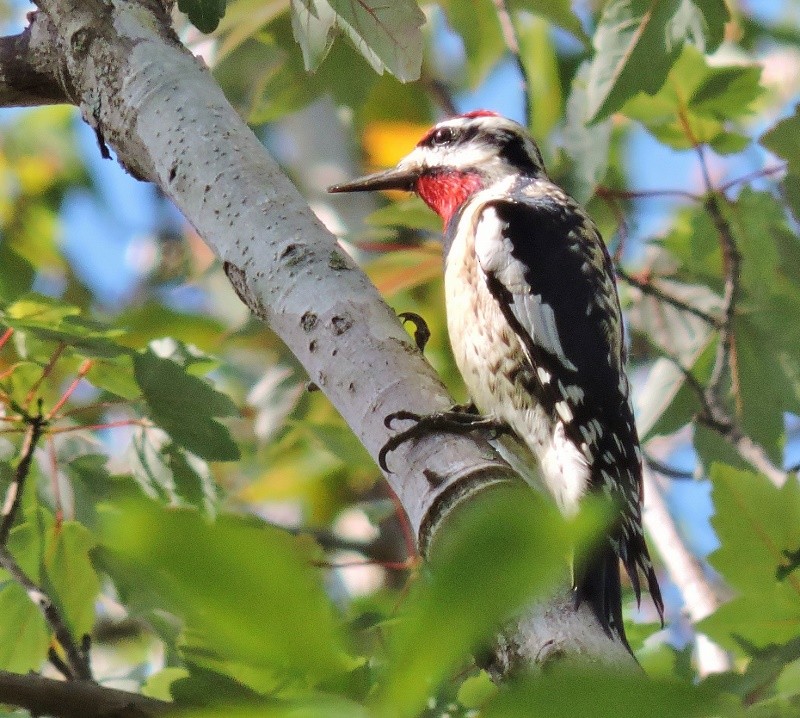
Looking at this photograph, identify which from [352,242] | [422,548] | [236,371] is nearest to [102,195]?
[236,371]

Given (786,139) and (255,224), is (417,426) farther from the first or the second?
(786,139)

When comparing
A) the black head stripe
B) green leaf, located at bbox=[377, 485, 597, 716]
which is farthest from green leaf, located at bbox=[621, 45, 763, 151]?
green leaf, located at bbox=[377, 485, 597, 716]

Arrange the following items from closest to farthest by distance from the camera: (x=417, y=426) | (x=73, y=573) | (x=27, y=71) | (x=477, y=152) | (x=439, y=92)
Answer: (x=417, y=426), (x=27, y=71), (x=73, y=573), (x=477, y=152), (x=439, y=92)

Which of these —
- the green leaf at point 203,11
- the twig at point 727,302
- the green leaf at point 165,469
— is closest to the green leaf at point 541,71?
the twig at point 727,302

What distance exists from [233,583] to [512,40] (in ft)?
8.11

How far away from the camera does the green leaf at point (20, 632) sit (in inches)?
75.7

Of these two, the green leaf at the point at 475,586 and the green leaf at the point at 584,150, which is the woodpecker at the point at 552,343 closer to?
the green leaf at the point at 584,150

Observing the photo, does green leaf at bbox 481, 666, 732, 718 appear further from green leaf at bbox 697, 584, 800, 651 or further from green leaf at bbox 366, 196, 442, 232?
green leaf at bbox 366, 196, 442, 232

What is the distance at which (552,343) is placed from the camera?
2.46 metres

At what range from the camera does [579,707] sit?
1.68 ft

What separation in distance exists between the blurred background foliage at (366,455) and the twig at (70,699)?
0.08 m

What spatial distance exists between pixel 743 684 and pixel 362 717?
1059 mm

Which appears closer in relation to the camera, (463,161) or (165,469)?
(165,469)

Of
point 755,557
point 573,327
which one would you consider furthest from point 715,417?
point 755,557
